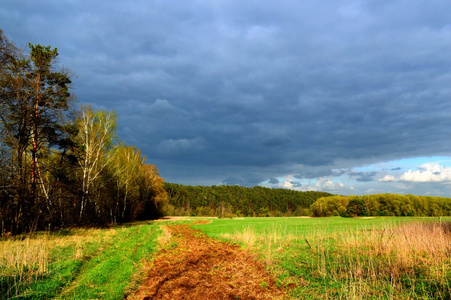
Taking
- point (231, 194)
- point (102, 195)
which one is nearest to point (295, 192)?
point (231, 194)

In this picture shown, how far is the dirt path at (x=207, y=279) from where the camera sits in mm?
7316

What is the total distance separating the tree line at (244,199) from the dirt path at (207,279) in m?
102

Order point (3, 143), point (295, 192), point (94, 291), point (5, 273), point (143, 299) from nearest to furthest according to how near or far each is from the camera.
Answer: point (143, 299) < point (94, 291) < point (5, 273) < point (3, 143) < point (295, 192)

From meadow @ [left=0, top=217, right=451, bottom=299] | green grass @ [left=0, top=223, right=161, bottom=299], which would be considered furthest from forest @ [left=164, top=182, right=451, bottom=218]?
green grass @ [left=0, top=223, right=161, bottom=299]

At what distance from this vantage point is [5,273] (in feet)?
26.3

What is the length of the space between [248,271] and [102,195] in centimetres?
3074

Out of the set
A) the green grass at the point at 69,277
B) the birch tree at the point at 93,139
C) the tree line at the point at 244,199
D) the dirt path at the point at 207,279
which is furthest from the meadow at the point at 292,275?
the tree line at the point at 244,199

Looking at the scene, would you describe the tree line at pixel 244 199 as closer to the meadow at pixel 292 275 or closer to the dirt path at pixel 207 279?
the dirt path at pixel 207 279

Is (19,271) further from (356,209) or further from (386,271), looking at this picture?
(356,209)

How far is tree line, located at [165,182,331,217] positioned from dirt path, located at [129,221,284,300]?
102 metres

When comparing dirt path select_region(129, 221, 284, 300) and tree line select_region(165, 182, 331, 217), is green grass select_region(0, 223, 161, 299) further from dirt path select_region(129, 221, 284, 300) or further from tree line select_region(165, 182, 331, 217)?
tree line select_region(165, 182, 331, 217)

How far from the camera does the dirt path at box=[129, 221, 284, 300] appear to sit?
288 inches

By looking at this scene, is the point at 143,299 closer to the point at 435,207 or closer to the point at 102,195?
the point at 102,195

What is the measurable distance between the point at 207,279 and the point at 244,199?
5485 inches
